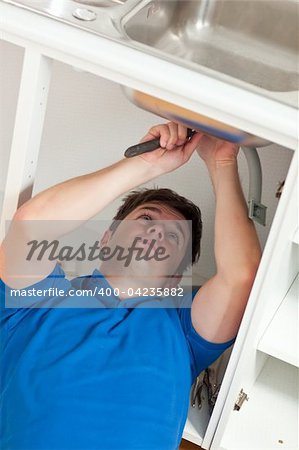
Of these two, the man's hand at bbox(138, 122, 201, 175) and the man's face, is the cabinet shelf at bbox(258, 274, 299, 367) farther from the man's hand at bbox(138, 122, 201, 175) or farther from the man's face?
the man's hand at bbox(138, 122, 201, 175)

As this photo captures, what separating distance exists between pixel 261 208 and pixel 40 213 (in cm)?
41

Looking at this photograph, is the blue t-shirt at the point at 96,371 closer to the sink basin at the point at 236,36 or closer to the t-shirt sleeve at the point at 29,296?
the t-shirt sleeve at the point at 29,296

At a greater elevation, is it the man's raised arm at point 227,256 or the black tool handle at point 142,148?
the black tool handle at point 142,148

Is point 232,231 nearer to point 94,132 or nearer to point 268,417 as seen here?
point 268,417

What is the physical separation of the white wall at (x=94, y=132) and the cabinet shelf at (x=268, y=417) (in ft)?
1.17

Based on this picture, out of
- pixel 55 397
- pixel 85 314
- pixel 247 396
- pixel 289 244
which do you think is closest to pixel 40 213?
pixel 85 314

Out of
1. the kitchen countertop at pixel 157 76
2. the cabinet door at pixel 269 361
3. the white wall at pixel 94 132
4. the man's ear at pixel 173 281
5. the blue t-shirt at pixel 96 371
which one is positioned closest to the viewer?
the kitchen countertop at pixel 157 76

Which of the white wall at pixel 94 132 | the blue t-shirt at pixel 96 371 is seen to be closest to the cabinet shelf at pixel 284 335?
the blue t-shirt at pixel 96 371

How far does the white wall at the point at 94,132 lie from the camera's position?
187cm

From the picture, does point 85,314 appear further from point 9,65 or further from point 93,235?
point 9,65

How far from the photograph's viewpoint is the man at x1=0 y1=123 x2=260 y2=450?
139 cm

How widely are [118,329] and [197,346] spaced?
0.16 meters

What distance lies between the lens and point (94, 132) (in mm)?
1962

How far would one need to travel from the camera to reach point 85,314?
4.94 feet
